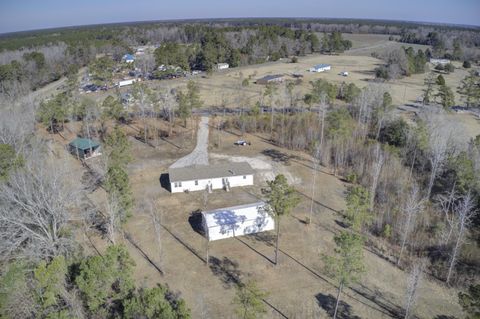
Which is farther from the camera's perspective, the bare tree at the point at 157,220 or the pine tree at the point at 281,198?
the bare tree at the point at 157,220

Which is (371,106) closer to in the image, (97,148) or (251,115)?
(251,115)

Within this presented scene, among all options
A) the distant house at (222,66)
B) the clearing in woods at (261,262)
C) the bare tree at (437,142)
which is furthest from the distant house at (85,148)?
the distant house at (222,66)

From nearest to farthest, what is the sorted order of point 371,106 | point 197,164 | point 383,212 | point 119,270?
point 119,270 < point 383,212 < point 197,164 < point 371,106

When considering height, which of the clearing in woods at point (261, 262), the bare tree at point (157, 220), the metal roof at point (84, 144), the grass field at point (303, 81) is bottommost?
the clearing in woods at point (261, 262)

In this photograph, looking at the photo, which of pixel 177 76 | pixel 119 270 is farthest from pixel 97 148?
pixel 177 76

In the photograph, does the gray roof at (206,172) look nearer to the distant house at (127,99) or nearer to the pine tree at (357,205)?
the pine tree at (357,205)
